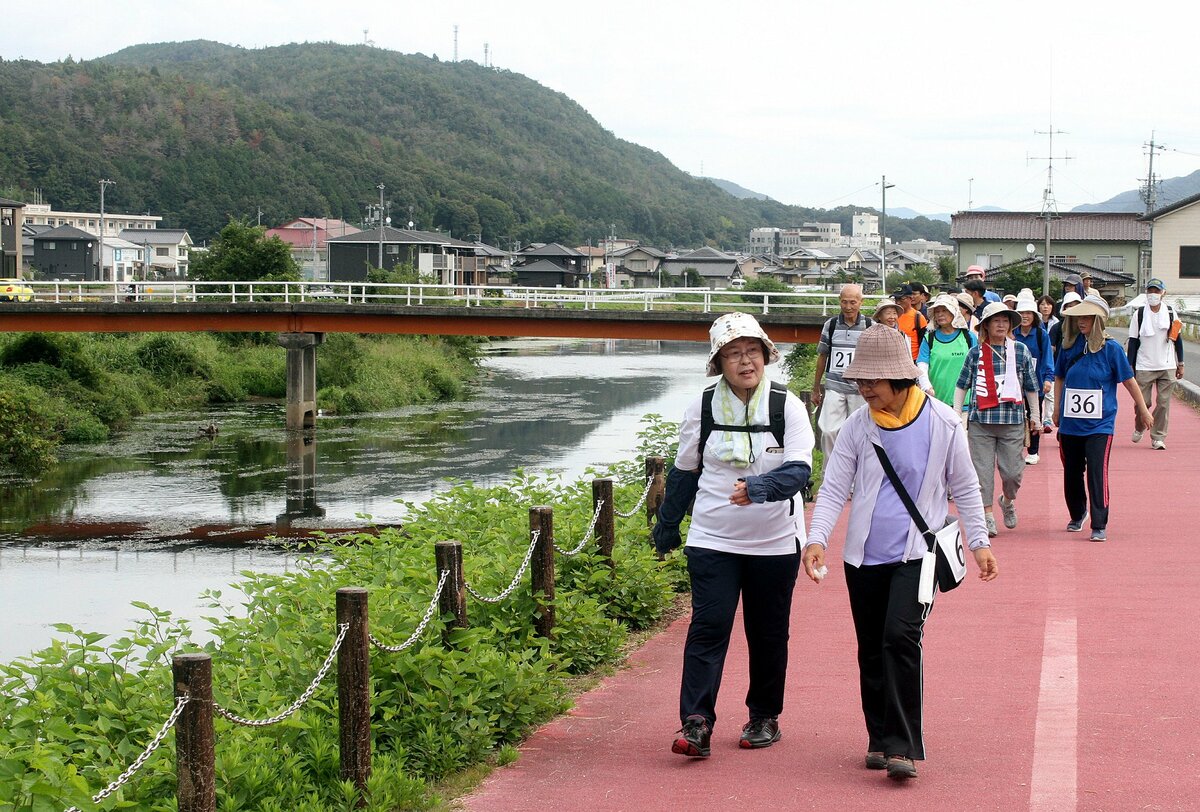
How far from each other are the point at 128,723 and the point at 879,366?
10.4 ft

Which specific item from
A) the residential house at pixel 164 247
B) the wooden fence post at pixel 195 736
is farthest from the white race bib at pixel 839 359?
the residential house at pixel 164 247

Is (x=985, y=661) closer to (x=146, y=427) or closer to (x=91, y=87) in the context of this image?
(x=146, y=427)

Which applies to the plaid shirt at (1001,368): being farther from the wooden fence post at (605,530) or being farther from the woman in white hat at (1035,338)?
the wooden fence post at (605,530)

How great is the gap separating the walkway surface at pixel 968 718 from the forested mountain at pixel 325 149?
113m

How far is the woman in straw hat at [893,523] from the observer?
456 centimetres

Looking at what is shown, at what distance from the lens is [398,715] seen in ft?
17.1

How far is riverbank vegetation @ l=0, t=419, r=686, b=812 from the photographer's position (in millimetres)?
4359

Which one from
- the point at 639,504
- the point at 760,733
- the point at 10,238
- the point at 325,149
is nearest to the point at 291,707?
the point at 760,733

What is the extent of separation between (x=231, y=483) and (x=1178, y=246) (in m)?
39.2

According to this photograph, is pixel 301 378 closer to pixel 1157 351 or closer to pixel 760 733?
pixel 1157 351

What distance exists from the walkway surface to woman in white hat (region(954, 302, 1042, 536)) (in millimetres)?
1136

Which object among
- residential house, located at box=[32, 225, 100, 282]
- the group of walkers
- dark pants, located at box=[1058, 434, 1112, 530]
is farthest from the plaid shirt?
residential house, located at box=[32, 225, 100, 282]

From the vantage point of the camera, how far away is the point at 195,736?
3.89 m

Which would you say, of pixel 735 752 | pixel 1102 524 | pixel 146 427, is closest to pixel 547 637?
pixel 735 752
